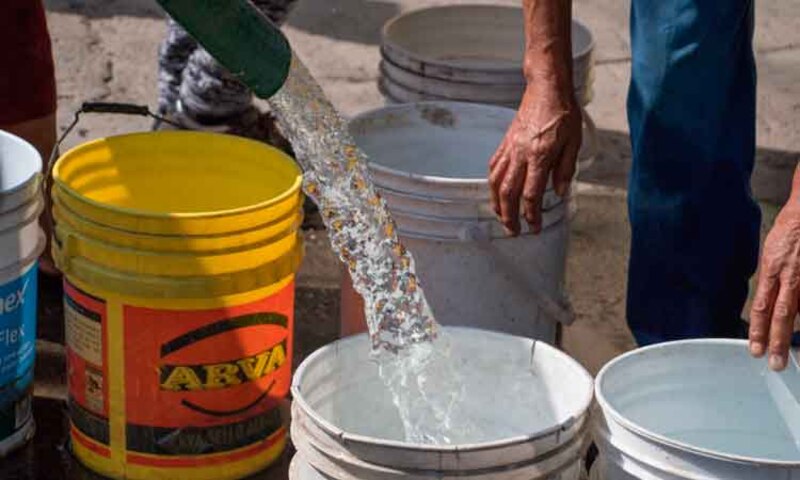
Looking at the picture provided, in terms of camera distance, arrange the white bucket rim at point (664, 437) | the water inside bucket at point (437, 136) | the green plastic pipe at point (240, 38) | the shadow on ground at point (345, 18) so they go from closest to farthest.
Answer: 1. the white bucket rim at point (664, 437)
2. the green plastic pipe at point (240, 38)
3. the water inside bucket at point (437, 136)
4. the shadow on ground at point (345, 18)

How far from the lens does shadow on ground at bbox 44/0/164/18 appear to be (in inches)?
218

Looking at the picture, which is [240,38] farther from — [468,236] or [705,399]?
[705,399]

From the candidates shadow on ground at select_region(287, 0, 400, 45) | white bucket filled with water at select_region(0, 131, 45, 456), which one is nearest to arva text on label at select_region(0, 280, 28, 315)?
white bucket filled with water at select_region(0, 131, 45, 456)

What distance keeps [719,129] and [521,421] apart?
772 millimetres

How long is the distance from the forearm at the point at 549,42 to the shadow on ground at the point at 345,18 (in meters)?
2.50

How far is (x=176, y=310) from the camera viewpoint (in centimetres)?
296

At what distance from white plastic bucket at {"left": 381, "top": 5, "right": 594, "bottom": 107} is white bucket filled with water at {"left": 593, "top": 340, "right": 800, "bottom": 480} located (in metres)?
1.00

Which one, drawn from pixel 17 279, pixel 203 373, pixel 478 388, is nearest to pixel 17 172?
pixel 17 279

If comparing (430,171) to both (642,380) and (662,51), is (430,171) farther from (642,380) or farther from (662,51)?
(642,380)

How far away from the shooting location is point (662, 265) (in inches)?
136

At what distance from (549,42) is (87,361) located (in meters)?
1.05

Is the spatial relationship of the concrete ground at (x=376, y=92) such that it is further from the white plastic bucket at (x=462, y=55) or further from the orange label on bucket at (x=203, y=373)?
the white plastic bucket at (x=462, y=55)

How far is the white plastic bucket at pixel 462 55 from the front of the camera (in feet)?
11.9

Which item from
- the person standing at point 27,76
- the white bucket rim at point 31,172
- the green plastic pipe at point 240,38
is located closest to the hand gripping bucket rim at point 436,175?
the green plastic pipe at point 240,38
